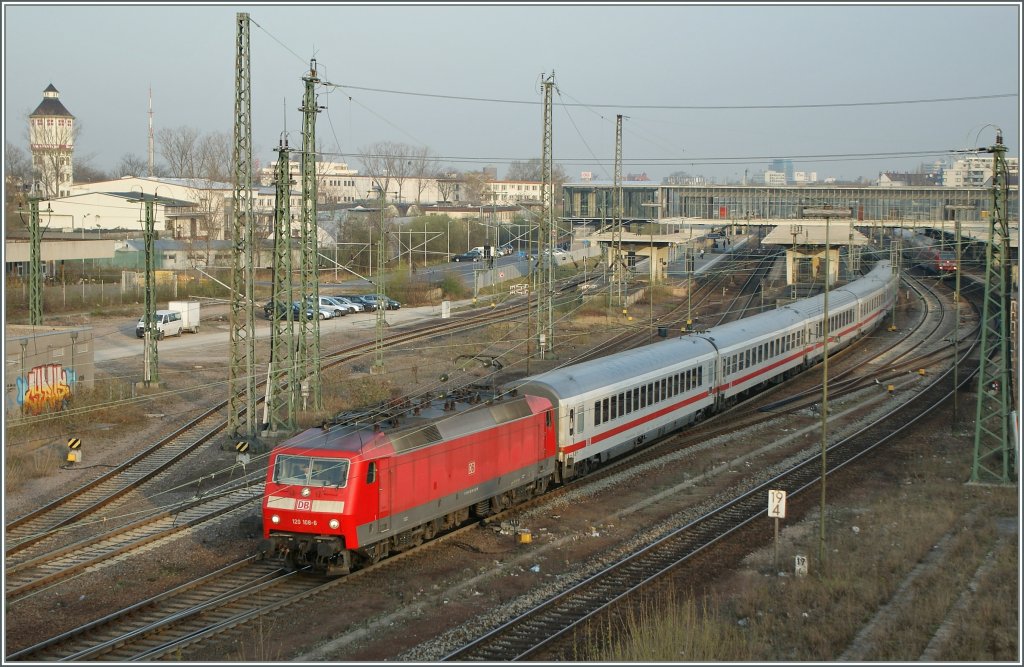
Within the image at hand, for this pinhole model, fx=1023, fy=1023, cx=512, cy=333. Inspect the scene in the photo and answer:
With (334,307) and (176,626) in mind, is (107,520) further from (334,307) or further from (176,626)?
(334,307)

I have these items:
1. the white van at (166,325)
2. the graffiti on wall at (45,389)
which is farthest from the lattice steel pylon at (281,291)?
the white van at (166,325)

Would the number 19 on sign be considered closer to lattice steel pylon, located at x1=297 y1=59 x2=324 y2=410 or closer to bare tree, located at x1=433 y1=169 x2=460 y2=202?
lattice steel pylon, located at x1=297 y1=59 x2=324 y2=410

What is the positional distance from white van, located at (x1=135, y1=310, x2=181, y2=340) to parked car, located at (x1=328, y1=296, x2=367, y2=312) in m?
12.4

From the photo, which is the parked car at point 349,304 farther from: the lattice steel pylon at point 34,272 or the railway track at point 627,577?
the railway track at point 627,577

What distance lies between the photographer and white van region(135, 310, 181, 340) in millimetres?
48688

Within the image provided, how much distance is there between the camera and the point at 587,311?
58.4 m

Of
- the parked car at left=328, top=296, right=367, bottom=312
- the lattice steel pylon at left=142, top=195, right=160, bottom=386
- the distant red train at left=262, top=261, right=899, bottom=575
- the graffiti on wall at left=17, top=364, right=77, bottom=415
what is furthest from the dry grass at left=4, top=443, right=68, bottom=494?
the parked car at left=328, top=296, right=367, bottom=312

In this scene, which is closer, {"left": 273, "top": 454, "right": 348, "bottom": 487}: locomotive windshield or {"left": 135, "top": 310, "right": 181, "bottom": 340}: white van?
{"left": 273, "top": 454, "right": 348, "bottom": 487}: locomotive windshield

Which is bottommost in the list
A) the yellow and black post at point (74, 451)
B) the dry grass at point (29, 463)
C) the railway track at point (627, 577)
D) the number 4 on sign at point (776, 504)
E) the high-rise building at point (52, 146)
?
the railway track at point (627, 577)

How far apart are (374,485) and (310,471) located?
1.07m

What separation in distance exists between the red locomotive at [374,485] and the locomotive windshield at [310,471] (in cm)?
2

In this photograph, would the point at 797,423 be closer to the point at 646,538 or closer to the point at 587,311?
the point at 646,538

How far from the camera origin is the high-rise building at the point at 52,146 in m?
89.2

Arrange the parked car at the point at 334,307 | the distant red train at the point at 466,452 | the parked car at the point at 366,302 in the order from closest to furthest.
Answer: the distant red train at the point at 466,452
the parked car at the point at 334,307
the parked car at the point at 366,302
